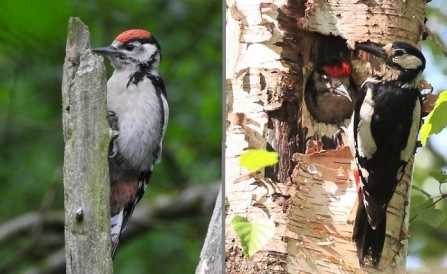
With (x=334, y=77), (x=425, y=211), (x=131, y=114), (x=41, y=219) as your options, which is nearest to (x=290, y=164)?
(x=334, y=77)

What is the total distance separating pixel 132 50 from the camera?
1.73 meters

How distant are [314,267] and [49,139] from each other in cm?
242

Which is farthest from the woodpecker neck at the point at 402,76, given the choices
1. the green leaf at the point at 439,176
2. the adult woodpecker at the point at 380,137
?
the green leaf at the point at 439,176

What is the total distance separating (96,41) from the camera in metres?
3.07

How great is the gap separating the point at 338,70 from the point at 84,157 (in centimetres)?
47

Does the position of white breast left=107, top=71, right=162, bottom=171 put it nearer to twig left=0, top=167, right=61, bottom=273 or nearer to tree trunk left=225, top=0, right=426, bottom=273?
tree trunk left=225, top=0, right=426, bottom=273

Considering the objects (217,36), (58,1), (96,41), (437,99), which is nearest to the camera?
(437,99)

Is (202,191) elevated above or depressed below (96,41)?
below

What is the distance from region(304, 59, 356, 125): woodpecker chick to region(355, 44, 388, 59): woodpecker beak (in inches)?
1.4

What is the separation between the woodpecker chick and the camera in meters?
1.19

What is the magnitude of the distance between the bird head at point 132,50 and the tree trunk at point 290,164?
55 centimetres

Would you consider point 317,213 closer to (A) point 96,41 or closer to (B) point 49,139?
(A) point 96,41

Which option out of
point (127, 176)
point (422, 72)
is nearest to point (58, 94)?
point (127, 176)

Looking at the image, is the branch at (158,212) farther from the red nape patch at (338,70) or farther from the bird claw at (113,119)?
the red nape patch at (338,70)
